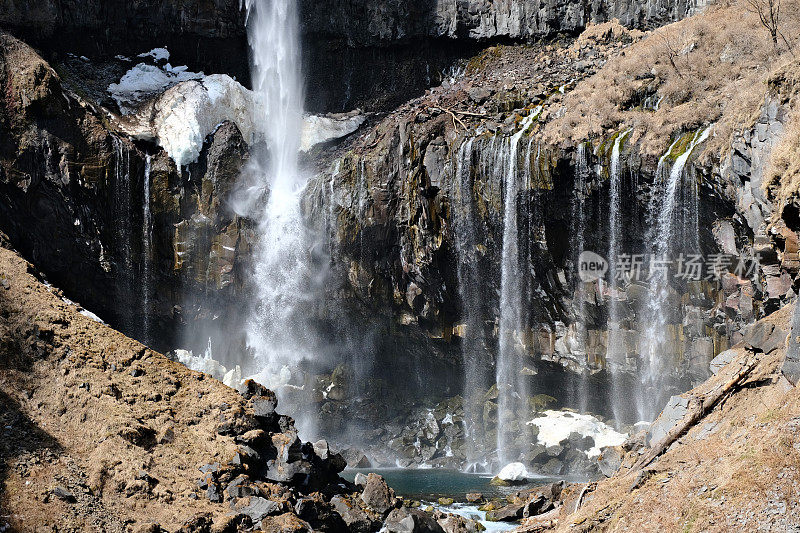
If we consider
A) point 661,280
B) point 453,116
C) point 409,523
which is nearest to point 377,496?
point 409,523

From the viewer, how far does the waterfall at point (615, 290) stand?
89.3 feet

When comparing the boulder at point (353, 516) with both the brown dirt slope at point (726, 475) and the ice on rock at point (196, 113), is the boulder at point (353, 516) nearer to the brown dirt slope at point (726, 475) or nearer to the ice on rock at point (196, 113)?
the brown dirt slope at point (726, 475)

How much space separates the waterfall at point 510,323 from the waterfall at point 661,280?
5293 mm

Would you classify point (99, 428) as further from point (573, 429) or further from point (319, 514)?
point (573, 429)

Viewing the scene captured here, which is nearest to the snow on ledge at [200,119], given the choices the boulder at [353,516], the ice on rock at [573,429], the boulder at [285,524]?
the ice on rock at [573,429]

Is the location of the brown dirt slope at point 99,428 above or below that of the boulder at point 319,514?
above

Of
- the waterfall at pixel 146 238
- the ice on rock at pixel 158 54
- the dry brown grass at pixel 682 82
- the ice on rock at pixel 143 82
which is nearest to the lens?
the dry brown grass at pixel 682 82

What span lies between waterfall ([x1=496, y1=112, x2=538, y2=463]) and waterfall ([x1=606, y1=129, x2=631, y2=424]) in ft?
12.4

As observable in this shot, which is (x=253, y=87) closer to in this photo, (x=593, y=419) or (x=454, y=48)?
(x=454, y=48)

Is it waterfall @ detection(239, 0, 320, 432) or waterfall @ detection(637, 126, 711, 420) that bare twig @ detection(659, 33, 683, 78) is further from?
waterfall @ detection(239, 0, 320, 432)

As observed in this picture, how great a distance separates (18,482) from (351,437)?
19665mm

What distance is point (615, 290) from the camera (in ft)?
93.8

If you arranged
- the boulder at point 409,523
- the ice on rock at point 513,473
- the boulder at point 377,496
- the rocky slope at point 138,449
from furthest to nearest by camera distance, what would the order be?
the ice on rock at point 513,473 → the boulder at point 377,496 → the boulder at point 409,523 → the rocky slope at point 138,449

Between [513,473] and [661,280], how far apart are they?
30.3 ft
